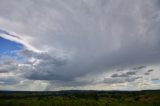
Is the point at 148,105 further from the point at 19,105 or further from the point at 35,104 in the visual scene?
the point at 19,105

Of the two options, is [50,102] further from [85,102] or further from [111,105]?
[111,105]

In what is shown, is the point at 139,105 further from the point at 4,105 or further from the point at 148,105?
the point at 4,105

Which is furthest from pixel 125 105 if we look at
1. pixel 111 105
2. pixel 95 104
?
pixel 95 104

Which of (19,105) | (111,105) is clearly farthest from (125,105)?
(19,105)

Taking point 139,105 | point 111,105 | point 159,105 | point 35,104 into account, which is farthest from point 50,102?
point 159,105

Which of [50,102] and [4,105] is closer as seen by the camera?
[4,105]

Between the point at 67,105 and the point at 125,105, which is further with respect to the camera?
the point at 67,105
